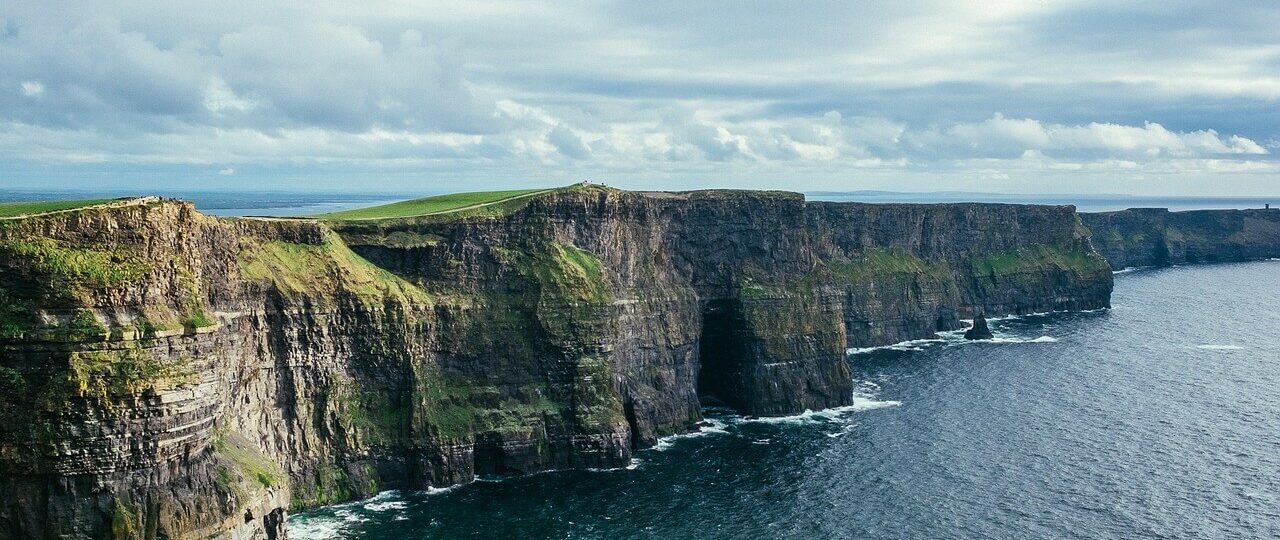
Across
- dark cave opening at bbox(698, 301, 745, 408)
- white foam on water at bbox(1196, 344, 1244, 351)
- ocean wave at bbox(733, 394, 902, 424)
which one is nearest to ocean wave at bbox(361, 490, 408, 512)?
ocean wave at bbox(733, 394, 902, 424)

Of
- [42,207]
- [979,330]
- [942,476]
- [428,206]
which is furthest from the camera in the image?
[979,330]

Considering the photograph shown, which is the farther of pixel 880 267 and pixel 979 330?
pixel 880 267

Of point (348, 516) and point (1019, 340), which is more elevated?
point (348, 516)

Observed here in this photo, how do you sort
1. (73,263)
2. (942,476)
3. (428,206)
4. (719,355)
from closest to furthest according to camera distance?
(73,263)
(942,476)
(428,206)
(719,355)

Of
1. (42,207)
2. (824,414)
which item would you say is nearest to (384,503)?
(42,207)

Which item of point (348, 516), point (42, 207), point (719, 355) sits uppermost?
point (42, 207)

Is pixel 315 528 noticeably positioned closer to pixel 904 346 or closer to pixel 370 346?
pixel 370 346

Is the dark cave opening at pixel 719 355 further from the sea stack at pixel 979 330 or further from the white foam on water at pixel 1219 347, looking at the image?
the white foam on water at pixel 1219 347
